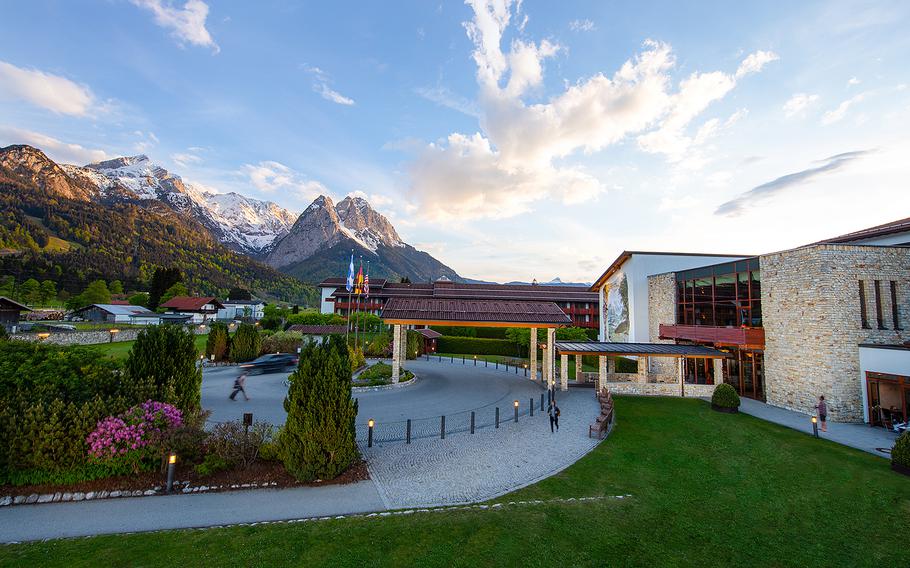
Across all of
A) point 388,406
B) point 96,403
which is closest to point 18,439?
point 96,403

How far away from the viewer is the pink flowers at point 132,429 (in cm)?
921

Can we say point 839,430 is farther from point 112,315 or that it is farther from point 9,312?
point 112,315

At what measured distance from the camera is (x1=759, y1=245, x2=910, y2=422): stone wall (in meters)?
17.3

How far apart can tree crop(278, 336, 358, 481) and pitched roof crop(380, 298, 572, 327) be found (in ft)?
41.5

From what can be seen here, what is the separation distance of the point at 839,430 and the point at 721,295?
410 inches

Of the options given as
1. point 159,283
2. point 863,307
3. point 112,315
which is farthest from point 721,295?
point 159,283

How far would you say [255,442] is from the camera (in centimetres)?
1056

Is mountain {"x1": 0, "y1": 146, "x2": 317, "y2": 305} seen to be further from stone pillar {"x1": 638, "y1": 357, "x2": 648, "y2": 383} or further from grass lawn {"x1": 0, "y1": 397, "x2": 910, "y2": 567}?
stone pillar {"x1": 638, "y1": 357, "x2": 648, "y2": 383}

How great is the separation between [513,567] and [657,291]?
2955 centimetres

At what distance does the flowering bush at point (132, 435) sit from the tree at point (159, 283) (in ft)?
288

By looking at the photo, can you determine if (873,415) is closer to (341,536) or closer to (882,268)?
(882,268)

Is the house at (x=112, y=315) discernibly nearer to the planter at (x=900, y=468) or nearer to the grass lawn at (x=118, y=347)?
the grass lawn at (x=118, y=347)

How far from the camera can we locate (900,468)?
37.7 ft

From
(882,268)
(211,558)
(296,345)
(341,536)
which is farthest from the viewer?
(296,345)
